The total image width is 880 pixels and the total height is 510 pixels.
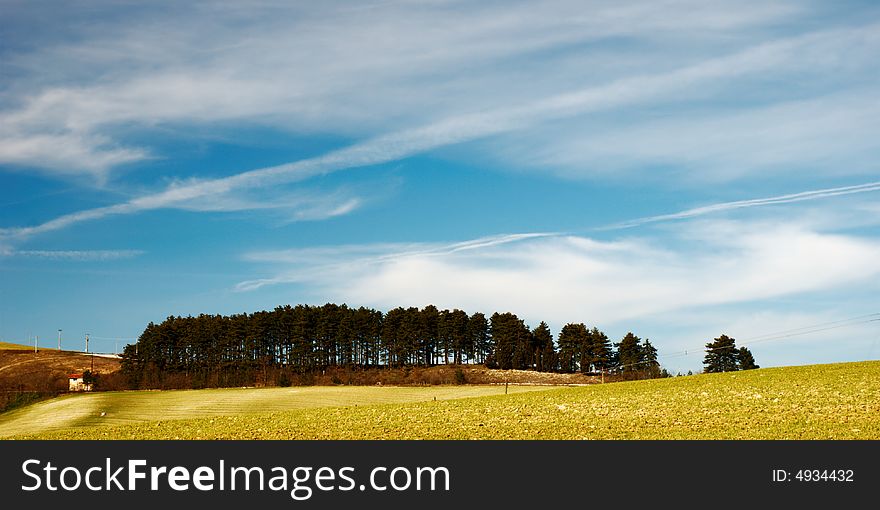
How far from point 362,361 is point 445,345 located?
55.3ft

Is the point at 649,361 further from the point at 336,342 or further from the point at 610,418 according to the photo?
the point at 610,418

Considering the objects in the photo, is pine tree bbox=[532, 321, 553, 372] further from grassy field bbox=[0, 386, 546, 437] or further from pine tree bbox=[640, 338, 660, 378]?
grassy field bbox=[0, 386, 546, 437]

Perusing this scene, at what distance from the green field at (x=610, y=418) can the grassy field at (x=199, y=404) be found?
814cm

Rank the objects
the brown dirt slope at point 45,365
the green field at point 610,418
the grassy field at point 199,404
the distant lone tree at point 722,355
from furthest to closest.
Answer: the brown dirt slope at point 45,365 → the distant lone tree at point 722,355 → the grassy field at point 199,404 → the green field at point 610,418

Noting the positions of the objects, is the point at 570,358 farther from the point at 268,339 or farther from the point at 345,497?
the point at 345,497

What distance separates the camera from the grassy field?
63938 millimetres

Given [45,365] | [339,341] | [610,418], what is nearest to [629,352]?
[339,341]

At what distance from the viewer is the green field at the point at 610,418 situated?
35.4m

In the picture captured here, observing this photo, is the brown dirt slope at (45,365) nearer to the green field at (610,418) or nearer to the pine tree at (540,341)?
the pine tree at (540,341)

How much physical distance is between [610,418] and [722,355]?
289 feet

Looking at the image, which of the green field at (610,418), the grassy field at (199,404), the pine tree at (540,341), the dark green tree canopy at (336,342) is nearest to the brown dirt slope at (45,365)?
the dark green tree canopy at (336,342)

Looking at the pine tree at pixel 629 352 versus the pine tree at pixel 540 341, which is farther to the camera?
the pine tree at pixel 540 341

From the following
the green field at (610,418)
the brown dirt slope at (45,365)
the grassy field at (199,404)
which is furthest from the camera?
the brown dirt slope at (45,365)

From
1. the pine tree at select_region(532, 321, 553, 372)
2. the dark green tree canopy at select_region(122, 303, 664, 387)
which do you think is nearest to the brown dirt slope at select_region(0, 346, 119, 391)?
the dark green tree canopy at select_region(122, 303, 664, 387)
